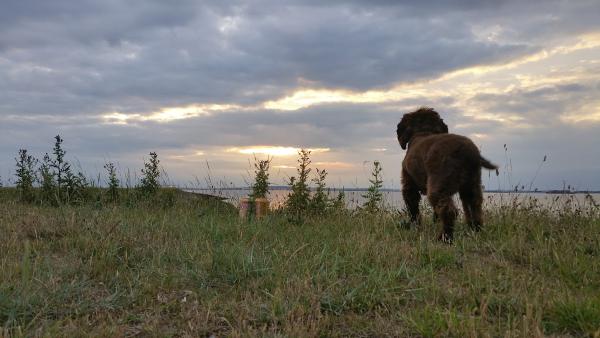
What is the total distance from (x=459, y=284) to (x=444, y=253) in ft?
2.95

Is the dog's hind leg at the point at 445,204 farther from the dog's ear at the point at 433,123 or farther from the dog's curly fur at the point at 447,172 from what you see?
the dog's ear at the point at 433,123

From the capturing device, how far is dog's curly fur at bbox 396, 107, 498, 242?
559cm

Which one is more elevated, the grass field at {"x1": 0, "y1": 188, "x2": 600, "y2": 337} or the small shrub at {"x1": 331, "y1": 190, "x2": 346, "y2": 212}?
the small shrub at {"x1": 331, "y1": 190, "x2": 346, "y2": 212}

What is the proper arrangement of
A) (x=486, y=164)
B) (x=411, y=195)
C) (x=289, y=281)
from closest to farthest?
(x=289, y=281), (x=486, y=164), (x=411, y=195)

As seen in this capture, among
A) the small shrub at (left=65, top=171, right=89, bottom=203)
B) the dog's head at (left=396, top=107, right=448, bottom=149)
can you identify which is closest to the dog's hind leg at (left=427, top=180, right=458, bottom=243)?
the dog's head at (left=396, top=107, right=448, bottom=149)

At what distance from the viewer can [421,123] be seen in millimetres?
7047

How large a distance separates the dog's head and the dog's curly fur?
16cm

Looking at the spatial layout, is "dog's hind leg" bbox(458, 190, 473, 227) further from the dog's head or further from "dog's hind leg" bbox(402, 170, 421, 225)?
the dog's head

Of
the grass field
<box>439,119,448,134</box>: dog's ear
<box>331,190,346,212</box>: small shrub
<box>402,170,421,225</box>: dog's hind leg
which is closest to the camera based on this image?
the grass field

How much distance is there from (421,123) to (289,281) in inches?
161

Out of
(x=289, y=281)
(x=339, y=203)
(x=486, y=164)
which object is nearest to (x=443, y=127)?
(x=486, y=164)

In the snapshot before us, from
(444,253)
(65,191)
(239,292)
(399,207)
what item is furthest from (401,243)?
(65,191)

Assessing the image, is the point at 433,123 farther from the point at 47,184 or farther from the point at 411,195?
the point at 47,184

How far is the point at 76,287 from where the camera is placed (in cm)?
365
